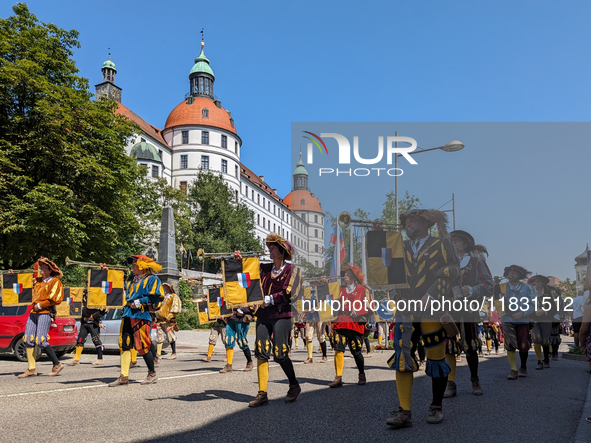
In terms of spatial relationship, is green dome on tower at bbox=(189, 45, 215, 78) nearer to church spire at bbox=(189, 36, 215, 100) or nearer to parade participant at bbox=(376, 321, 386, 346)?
church spire at bbox=(189, 36, 215, 100)

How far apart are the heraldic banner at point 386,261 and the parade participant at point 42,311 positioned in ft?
19.7

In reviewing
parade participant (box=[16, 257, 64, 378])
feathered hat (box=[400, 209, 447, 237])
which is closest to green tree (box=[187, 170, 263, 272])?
parade participant (box=[16, 257, 64, 378])

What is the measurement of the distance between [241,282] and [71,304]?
7.61 meters

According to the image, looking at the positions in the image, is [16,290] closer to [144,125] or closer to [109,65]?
[144,125]

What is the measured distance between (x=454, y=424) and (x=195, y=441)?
2.50 meters

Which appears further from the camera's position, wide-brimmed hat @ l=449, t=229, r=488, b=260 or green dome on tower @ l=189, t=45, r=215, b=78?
green dome on tower @ l=189, t=45, r=215, b=78

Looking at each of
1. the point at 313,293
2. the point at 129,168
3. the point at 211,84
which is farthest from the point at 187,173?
the point at 313,293

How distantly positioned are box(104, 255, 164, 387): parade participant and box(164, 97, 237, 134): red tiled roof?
7642 cm

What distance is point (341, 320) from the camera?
8.19 m

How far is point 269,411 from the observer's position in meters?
5.95

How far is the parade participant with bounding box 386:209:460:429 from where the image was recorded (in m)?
5.23

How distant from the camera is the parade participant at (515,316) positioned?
9117mm

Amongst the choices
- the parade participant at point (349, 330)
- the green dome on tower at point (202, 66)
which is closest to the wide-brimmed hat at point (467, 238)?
the parade participant at point (349, 330)

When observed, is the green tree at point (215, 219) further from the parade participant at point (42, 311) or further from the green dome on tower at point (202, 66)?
the parade participant at point (42, 311)
